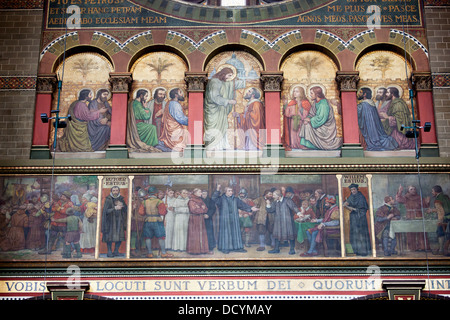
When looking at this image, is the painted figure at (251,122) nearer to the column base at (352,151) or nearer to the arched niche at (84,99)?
the column base at (352,151)

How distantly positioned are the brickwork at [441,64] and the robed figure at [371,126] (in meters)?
0.99

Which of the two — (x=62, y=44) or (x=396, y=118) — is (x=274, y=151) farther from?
(x=62, y=44)

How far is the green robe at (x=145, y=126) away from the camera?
16.0m

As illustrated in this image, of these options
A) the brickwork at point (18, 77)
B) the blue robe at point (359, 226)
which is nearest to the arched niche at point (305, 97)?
the blue robe at point (359, 226)

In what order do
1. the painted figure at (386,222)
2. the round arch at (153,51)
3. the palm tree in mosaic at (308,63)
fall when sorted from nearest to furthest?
1. the painted figure at (386,222)
2. the round arch at (153,51)
3. the palm tree in mosaic at (308,63)

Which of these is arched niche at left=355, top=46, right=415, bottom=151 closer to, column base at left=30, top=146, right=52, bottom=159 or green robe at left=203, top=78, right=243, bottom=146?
green robe at left=203, top=78, right=243, bottom=146

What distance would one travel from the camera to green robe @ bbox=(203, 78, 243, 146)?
1599cm

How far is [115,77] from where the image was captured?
1614 cm

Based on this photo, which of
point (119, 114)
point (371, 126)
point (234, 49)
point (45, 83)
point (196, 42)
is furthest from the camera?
point (234, 49)

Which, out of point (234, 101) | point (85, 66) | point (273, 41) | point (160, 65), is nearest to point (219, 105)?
point (234, 101)

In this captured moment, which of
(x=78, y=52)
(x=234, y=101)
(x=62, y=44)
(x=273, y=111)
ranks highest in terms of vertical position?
(x=62, y=44)

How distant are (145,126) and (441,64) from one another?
6.31 m

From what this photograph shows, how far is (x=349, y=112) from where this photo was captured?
16.0m

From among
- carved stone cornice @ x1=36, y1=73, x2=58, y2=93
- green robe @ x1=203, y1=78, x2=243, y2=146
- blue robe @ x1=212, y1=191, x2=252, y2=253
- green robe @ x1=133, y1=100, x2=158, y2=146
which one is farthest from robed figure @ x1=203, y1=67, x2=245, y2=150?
carved stone cornice @ x1=36, y1=73, x2=58, y2=93
